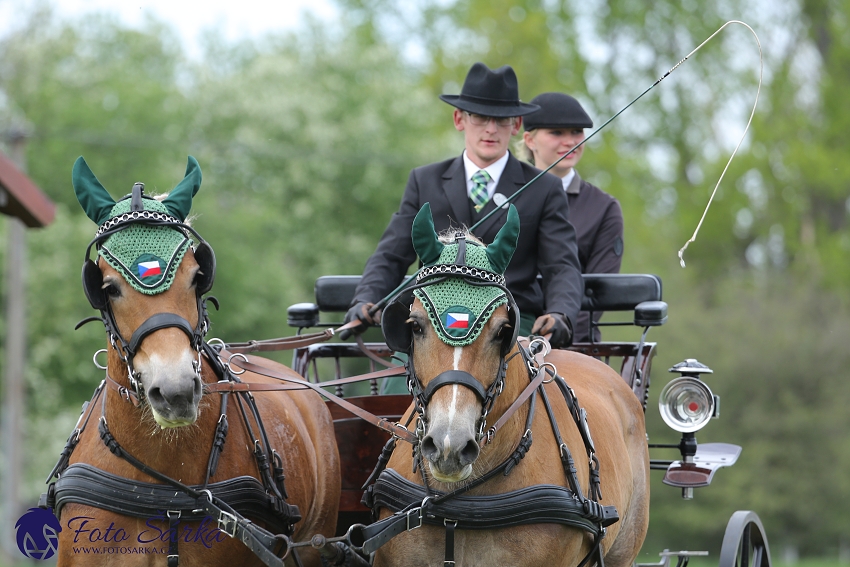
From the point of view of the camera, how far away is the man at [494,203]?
5.07 meters

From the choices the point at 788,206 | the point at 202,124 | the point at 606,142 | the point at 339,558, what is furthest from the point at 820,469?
the point at 339,558

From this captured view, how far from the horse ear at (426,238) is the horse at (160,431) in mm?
720

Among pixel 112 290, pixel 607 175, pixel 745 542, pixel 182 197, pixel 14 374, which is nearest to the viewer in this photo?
pixel 112 290

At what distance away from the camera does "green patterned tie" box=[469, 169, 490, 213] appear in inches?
204

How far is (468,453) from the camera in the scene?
333 centimetres

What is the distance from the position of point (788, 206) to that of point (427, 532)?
19236 mm

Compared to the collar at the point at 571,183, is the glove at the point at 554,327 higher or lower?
lower

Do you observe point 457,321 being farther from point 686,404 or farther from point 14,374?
point 14,374

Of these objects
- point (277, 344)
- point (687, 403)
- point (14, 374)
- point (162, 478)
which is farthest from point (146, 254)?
point (14, 374)

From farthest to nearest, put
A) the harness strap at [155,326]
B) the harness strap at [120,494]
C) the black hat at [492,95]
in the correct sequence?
the black hat at [492,95]
the harness strap at [120,494]
the harness strap at [155,326]

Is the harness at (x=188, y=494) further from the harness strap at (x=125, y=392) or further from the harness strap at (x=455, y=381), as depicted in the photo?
the harness strap at (x=455, y=381)

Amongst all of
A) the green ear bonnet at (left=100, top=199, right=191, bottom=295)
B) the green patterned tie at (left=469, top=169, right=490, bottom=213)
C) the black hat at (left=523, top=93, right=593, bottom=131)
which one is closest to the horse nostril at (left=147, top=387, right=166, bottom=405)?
the green ear bonnet at (left=100, top=199, right=191, bottom=295)

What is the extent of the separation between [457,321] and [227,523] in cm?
112

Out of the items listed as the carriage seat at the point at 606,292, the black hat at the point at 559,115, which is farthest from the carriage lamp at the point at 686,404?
the black hat at the point at 559,115
